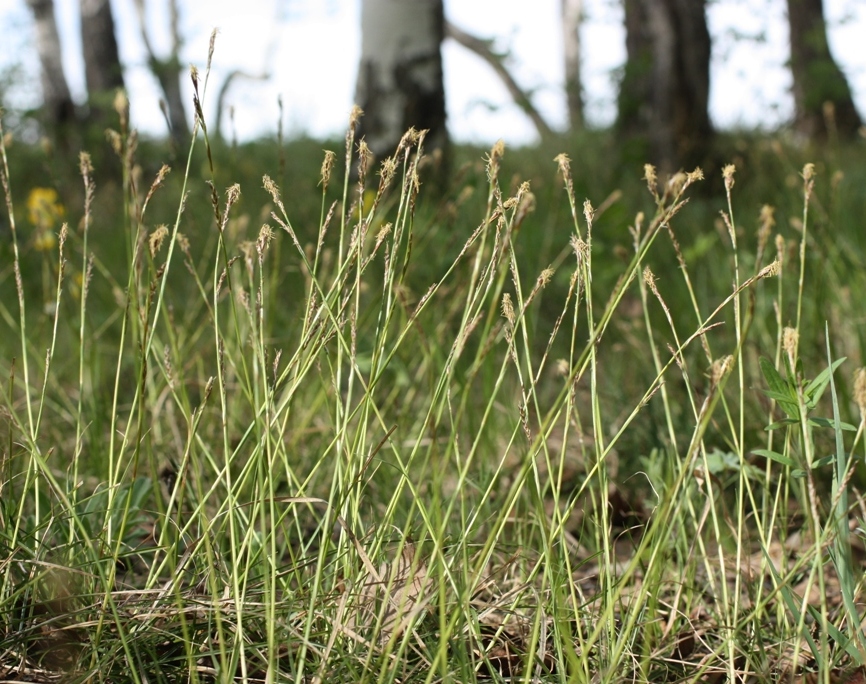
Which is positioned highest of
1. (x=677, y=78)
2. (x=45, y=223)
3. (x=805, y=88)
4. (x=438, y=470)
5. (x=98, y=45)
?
(x=98, y=45)

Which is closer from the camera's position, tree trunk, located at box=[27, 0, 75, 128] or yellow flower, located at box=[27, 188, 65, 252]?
yellow flower, located at box=[27, 188, 65, 252]

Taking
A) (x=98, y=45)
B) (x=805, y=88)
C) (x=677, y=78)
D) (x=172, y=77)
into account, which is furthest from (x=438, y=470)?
(x=172, y=77)

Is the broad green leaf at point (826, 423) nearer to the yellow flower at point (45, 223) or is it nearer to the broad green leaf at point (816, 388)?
the broad green leaf at point (816, 388)

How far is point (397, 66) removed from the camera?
3186mm

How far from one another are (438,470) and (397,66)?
8.96 ft

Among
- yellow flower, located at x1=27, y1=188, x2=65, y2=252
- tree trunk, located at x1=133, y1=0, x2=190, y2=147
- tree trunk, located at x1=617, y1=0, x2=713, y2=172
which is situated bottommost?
yellow flower, located at x1=27, y1=188, x2=65, y2=252

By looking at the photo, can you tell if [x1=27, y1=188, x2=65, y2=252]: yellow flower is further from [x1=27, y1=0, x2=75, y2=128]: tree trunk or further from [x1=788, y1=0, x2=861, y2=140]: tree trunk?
[x1=788, y1=0, x2=861, y2=140]: tree trunk

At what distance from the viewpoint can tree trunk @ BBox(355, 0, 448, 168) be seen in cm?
315

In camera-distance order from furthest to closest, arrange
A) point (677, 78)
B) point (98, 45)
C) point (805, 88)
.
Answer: point (98, 45), point (805, 88), point (677, 78)

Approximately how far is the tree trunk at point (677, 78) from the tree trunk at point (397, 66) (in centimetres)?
120

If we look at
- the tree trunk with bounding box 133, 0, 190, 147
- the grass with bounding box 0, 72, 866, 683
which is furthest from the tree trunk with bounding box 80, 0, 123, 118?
the grass with bounding box 0, 72, 866, 683

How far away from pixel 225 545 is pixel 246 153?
5087 mm

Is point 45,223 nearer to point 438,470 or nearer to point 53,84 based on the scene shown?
point 438,470

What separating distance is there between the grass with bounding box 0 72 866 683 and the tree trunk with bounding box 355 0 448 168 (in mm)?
710
